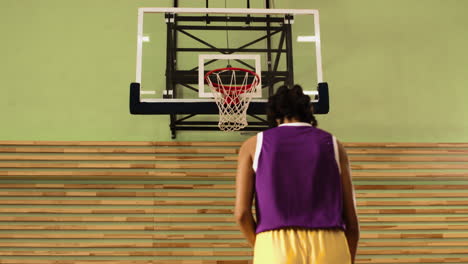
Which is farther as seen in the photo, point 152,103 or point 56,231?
point 56,231

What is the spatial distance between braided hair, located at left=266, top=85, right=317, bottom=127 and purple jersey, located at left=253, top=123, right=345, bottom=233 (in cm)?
8

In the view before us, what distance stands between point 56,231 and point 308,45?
3.86m

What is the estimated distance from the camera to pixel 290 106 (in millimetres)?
1936

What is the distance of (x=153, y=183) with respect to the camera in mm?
5504

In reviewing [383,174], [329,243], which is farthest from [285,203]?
[383,174]

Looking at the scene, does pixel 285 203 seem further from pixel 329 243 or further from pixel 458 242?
pixel 458 242

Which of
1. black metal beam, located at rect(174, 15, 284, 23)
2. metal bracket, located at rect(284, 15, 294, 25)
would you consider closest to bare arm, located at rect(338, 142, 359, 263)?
metal bracket, located at rect(284, 15, 294, 25)

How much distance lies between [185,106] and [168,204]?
151 cm

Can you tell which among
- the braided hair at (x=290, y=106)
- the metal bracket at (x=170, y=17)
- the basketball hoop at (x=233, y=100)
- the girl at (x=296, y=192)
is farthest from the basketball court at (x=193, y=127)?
the girl at (x=296, y=192)

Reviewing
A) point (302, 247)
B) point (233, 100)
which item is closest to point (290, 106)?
point (302, 247)

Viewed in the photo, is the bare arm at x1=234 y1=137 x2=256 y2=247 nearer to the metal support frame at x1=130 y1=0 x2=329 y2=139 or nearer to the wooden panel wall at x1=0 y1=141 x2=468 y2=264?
the metal support frame at x1=130 y1=0 x2=329 y2=139

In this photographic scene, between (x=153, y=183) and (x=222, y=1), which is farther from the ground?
(x=222, y=1)

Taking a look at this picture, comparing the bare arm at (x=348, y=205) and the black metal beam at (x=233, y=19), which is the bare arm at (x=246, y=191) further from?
the black metal beam at (x=233, y=19)

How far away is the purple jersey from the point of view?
1.73 metres
